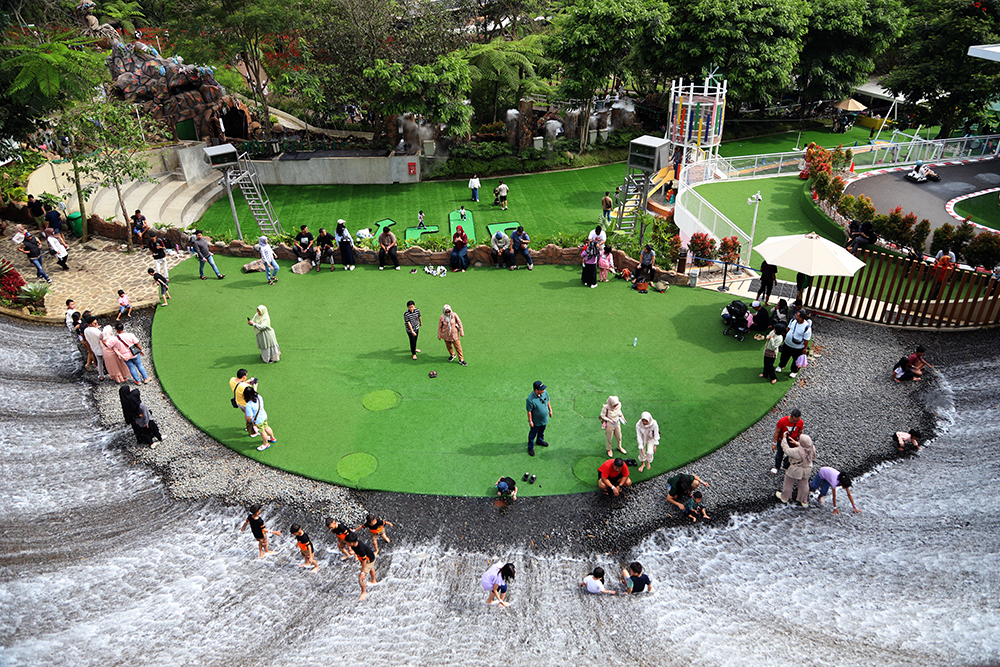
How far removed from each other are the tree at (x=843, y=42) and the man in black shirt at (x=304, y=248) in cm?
2836

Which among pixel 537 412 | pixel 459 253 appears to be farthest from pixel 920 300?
Answer: pixel 459 253

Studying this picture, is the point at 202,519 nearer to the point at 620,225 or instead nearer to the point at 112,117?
the point at 112,117

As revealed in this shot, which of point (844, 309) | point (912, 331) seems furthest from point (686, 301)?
point (912, 331)

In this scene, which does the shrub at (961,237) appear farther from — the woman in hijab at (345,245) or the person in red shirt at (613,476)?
the woman in hijab at (345,245)

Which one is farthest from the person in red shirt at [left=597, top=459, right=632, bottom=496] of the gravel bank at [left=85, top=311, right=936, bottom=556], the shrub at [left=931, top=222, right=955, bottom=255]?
the shrub at [left=931, top=222, right=955, bottom=255]

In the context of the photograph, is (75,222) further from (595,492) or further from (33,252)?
(595,492)

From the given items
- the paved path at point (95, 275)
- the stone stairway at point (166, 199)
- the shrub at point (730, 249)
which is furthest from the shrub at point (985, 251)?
the stone stairway at point (166, 199)

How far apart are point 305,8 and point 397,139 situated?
7.65 metres

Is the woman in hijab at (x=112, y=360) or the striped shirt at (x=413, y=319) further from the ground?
the striped shirt at (x=413, y=319)

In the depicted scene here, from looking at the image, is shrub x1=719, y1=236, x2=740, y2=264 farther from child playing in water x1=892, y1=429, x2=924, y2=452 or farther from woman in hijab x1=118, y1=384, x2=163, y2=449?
woman in hijab x1=118, y1=384, x2=163, y2=449

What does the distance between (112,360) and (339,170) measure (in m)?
19.9

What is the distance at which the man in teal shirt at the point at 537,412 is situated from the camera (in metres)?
11.5

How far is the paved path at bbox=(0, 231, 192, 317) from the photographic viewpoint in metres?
17.7

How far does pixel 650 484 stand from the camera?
11445 millimetres
